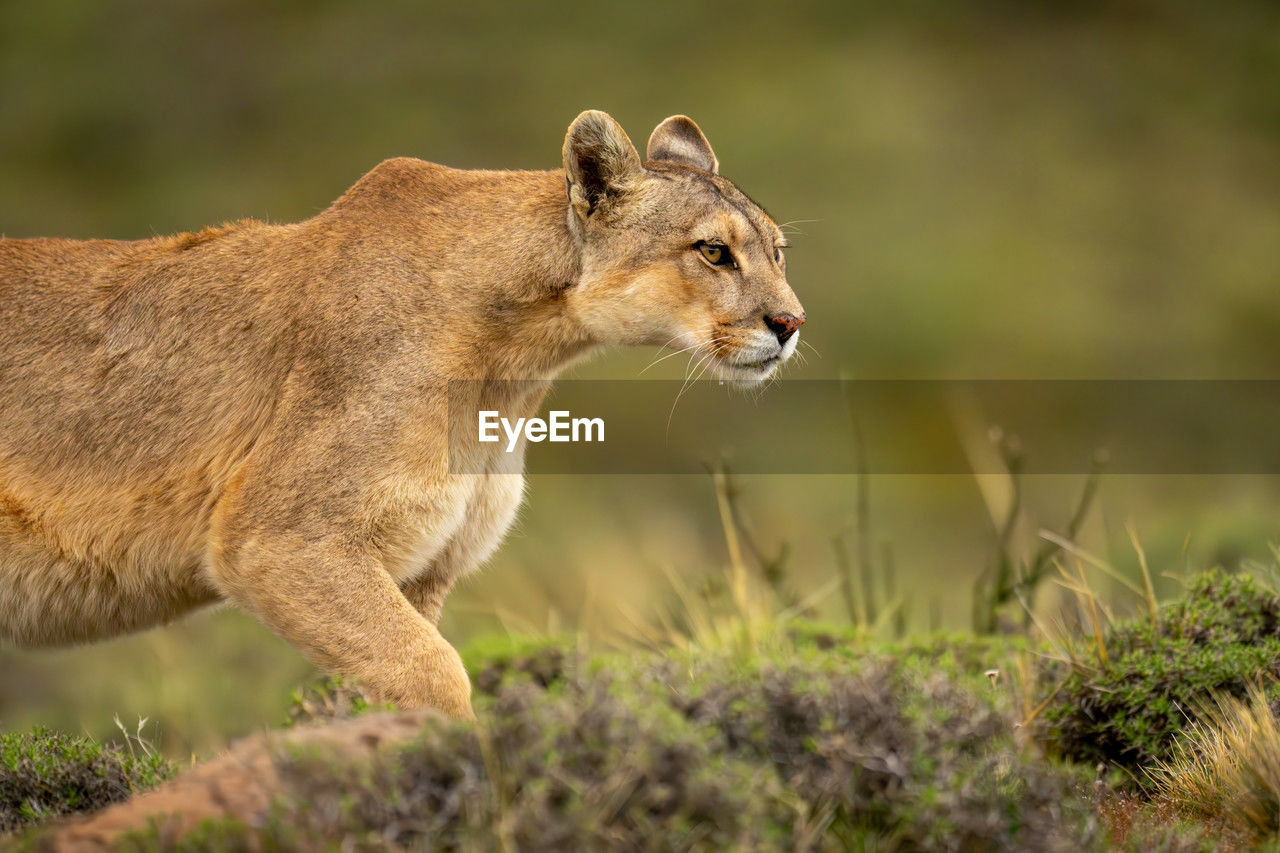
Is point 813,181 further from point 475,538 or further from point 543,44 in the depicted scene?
point 475,538

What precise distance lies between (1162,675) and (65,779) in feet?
17.6

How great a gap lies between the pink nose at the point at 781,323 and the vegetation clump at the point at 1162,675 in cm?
242

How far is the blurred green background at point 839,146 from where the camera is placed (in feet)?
83.4

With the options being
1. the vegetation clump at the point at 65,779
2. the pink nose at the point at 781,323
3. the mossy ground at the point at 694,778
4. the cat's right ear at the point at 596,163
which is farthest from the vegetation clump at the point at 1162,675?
the vegetation clump at the point at 65,779

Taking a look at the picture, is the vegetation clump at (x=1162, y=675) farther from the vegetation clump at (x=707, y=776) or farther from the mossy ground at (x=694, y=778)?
the vegetation clump at (x=707, y=776)

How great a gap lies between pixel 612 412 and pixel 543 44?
14708mm

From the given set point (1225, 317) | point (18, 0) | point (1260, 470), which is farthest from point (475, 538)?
point (18, 0)

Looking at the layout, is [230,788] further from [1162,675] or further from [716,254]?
[1162,675]

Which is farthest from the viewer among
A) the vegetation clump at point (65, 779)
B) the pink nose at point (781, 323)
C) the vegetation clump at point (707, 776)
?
the pink nose at point (781, 323)

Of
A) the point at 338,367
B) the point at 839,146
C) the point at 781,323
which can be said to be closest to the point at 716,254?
the point at 781,323

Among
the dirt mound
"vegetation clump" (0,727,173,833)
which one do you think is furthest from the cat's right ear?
"vegetation clump" (0,727,173,833)

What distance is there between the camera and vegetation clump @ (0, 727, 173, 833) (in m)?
5.69

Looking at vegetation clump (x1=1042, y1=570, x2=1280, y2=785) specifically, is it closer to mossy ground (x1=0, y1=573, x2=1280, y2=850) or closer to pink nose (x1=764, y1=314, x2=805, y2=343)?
mossy ground (x1=0, y1=573, x2=1280, y2=850)

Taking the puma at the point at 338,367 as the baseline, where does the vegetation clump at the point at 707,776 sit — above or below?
below
